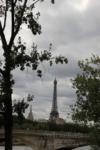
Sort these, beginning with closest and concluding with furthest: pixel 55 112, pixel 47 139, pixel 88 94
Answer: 1. pixel 88 94
2. pixel 47 139
3. pixel 55 112

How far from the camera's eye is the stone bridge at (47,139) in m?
77.4

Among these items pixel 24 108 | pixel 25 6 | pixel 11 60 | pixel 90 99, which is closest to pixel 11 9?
pixel 25 6

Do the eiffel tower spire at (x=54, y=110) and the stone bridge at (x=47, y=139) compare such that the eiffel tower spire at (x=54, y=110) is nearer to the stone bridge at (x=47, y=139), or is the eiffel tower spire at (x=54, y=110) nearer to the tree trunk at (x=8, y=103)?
the stone bridge at (x=47, y=139)

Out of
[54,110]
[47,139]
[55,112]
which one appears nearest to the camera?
[47,139]

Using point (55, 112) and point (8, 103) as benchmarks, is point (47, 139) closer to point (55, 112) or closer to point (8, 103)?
point (55, 112)

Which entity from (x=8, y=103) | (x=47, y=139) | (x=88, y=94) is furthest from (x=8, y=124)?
(x=47, y=139)

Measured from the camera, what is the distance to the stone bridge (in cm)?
7744

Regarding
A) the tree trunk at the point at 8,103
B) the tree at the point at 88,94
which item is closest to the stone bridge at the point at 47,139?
the tree at the point at 88,94

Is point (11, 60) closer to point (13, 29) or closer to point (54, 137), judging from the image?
point (13, 29)

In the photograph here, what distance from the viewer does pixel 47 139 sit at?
271 feet

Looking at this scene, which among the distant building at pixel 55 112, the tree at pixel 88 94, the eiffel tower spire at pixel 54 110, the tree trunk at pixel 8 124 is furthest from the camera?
the eiffel tower spire at pixel 54 110

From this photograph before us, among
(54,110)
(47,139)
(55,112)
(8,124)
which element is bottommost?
(8,124)

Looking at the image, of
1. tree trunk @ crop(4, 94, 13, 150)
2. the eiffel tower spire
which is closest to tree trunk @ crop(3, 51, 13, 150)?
tree trunk @ crop(4, 94, 13, 150)

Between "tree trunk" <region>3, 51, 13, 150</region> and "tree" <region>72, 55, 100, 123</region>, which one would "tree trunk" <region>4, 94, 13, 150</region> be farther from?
"tree" <region>72, 55, 100, 123</region>
